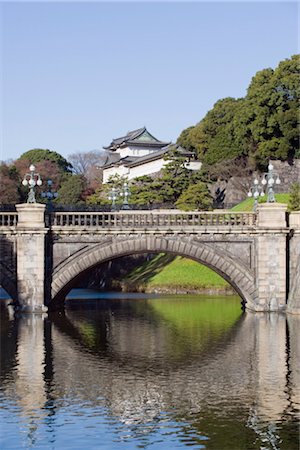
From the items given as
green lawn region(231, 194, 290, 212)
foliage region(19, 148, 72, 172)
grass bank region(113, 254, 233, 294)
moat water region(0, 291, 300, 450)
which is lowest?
moat water region(0, 291, 300, 450)

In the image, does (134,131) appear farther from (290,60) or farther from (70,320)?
(70,320)

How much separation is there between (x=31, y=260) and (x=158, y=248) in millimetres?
7156

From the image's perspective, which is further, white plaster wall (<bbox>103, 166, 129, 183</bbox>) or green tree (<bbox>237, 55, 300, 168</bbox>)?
white plaster wall (<bbox>103, 166, 129, 183</bbox>)

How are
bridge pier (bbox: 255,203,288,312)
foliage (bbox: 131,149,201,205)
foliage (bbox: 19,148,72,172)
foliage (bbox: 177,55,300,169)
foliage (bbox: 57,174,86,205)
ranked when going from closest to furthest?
bridge pier (bbox: 255,203,288,312), foliage (bbox: 177,55,300,169), foliage (bbox: 131,149,201,205), foliage (bbox: 57,174,86,205), foliage (bbox: 19,148,72,172)

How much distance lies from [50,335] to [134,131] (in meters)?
98.0

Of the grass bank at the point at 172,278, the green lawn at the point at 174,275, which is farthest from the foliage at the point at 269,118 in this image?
the grass bank at the point at 172,278

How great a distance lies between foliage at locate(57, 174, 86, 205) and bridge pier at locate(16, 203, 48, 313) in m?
59.2

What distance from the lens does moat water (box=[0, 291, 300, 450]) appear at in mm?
24703

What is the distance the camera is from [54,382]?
104 ft

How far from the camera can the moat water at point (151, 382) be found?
24703 mm

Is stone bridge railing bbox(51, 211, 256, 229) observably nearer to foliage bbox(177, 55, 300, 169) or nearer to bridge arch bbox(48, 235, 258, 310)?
bridge arch bbox(48, 235, 258, 310)

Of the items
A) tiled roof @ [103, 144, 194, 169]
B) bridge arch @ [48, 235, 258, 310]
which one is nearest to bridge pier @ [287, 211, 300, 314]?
bridge arch @ [48, 235, 258, 310]

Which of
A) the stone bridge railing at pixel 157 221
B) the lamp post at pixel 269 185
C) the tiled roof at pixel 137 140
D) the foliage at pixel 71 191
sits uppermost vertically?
the tiled roof at pixel 137 140

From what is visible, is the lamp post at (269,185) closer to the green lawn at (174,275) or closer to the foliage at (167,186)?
the green lawn at (174,275)
